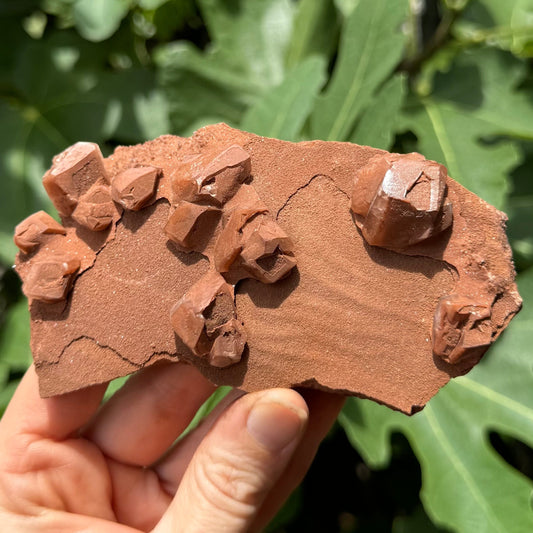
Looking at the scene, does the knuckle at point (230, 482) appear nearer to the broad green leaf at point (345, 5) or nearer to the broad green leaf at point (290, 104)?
the broad green leaf at point (290, 104)

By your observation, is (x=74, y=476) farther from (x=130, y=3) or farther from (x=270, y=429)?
(x=130, y=3)

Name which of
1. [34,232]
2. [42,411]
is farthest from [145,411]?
[34,232]

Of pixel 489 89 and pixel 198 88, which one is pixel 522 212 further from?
pixel 198 88

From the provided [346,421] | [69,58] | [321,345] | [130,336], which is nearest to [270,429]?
[321,345]

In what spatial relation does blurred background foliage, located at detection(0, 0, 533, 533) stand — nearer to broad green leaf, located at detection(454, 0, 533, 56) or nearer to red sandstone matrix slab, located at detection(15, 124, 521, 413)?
broad green leaf, located at detection(454, 0, 533, 56)

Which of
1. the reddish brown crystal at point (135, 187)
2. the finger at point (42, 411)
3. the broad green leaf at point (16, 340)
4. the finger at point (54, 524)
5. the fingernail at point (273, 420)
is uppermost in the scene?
the reddish brown crystal at point (135, 187)

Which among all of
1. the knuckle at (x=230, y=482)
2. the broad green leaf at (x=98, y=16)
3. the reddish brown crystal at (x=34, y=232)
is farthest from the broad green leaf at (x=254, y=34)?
the knuckle at (x=230, y=482)
